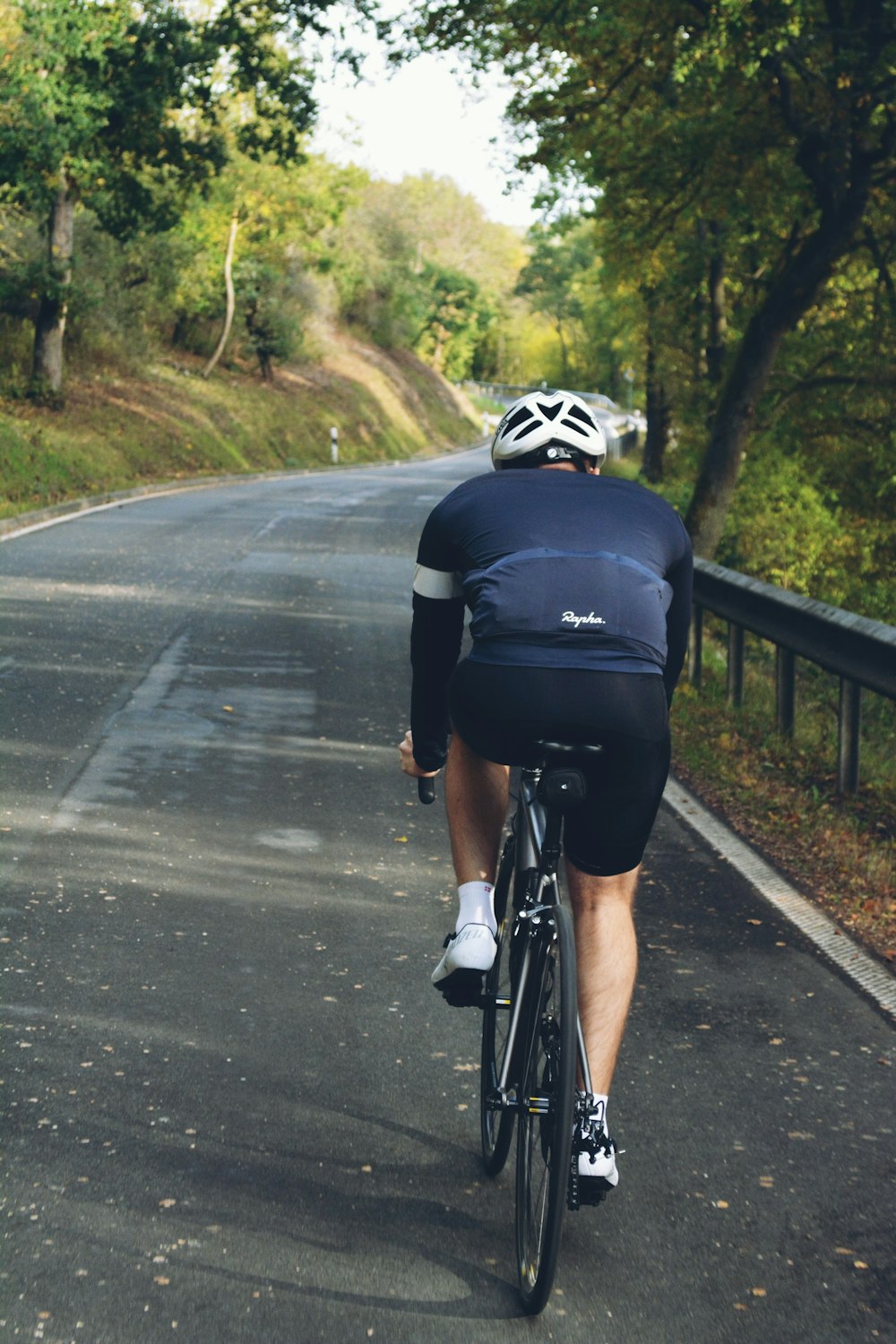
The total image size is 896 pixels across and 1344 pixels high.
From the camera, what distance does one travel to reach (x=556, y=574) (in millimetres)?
3498

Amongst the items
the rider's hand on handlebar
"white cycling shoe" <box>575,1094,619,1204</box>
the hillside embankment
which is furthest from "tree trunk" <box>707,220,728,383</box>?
"white cycling shoe" <box>575,1094,619,1204</box>

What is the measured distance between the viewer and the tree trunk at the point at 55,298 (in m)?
29.7

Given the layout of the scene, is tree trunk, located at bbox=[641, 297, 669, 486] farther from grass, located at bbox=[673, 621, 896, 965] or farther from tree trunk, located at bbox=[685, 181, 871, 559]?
grass, located at bbox=[673, 621, 896, 965]

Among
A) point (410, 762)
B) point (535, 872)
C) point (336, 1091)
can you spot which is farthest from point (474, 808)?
point (336, 1091)

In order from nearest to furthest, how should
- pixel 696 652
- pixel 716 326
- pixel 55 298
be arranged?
1. pixel 696 652
2. pixel 55 298
3. pixel 716 326

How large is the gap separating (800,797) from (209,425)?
37.7 metres

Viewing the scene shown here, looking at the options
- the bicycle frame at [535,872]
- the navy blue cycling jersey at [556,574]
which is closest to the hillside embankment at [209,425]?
the navy blue cycling jersey at [556,574]

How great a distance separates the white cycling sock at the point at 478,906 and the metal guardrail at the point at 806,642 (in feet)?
14.0

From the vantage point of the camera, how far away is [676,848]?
7.56 m

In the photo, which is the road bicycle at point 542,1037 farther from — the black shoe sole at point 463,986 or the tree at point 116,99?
the tree at point 116,99

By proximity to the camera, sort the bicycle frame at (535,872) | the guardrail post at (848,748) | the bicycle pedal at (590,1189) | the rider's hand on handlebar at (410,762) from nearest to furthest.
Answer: the bicycle pedal at (590,1189)
the bicycle frame at (535,872)
the rider's hand on handlebar at (410,762)
the guardrail post at (848,748)

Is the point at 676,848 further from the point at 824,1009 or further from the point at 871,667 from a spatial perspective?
the point at 824,1009

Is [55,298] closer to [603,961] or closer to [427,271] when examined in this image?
[603,961]

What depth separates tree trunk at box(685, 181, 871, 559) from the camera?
19.2m
